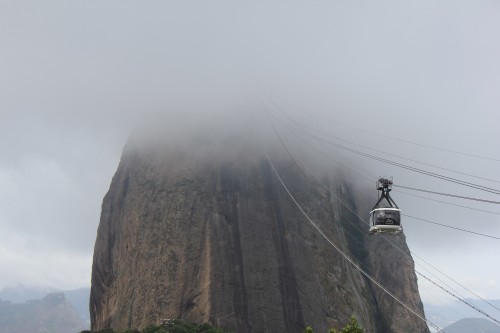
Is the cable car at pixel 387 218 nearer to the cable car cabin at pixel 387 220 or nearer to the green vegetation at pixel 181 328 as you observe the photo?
the cable car cabin at pixel 387 220

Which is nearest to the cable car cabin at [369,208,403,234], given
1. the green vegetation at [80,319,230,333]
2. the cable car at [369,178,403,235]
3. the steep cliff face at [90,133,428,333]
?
the cable car at [369,178,403,235]

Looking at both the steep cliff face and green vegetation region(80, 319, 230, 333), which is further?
the steep cliff face

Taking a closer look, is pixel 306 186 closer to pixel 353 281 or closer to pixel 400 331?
pixel 353 281

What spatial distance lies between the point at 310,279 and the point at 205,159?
19.6 m

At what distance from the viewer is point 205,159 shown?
70.1m

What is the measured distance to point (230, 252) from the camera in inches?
2425

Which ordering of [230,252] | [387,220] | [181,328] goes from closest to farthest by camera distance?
1. [387,220]
2. [181,328]
3. [230,252]

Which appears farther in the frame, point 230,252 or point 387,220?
point 230,252

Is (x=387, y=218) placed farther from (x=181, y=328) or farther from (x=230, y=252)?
(x=230, y=252)

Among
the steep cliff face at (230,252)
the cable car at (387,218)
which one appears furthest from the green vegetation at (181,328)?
the cable car at (387,218)

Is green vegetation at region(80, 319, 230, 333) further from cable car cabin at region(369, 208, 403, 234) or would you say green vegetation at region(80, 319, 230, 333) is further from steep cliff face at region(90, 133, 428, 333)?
cable car cabin at region(369, 208, 403, 234)

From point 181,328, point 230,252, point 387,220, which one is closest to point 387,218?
point 387,220

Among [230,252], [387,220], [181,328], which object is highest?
[230,252]

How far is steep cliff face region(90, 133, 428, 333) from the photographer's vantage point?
193 feet
